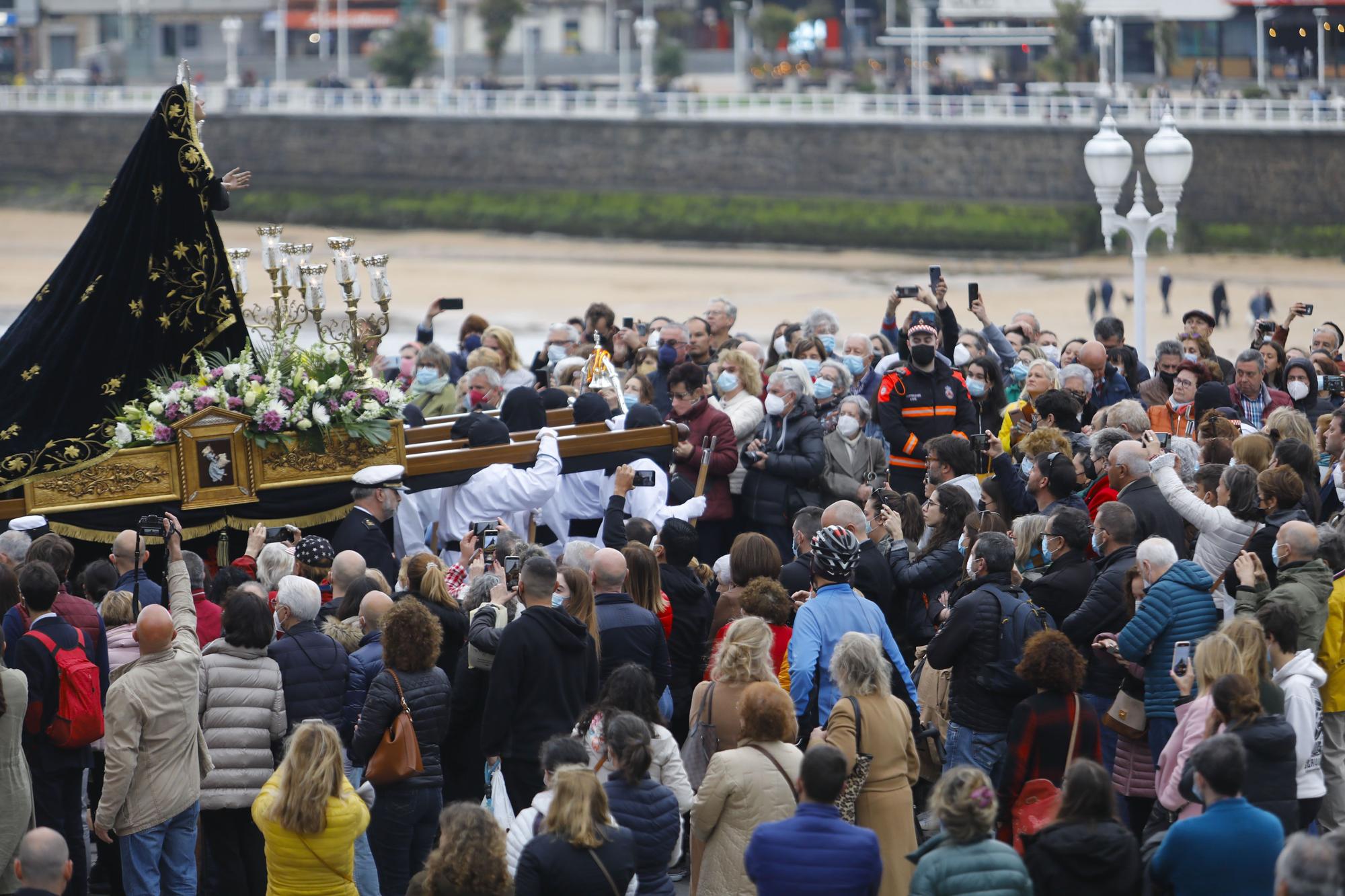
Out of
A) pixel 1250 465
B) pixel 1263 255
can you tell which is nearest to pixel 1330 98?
pixel 1263 255

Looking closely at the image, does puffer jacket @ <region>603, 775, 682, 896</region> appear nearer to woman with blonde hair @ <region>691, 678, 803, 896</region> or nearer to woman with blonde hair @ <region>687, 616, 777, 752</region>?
woman with blonde hair @ <region>691, 678, 803, 896</region>

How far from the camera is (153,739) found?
6.48 meters

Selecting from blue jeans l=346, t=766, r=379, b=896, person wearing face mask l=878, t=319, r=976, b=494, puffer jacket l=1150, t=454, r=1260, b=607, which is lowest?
blue jeans l=346, t=766, r=379, b=896

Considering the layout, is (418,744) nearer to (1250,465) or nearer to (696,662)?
(696,662)

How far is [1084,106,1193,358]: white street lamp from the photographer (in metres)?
13.3

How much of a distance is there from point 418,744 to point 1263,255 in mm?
35834

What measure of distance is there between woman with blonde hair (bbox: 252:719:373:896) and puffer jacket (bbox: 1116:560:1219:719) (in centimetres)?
305

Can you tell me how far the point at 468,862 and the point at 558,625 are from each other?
1.75 m

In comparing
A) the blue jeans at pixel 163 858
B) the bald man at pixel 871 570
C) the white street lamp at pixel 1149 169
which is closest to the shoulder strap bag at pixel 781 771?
the bald man at pixel 871 570

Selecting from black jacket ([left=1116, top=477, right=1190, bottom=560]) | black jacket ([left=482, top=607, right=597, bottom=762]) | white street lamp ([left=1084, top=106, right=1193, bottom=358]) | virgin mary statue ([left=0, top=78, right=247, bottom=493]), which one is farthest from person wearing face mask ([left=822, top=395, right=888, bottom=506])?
black jacket ([left=482, top=607, right=597, bottom=762])

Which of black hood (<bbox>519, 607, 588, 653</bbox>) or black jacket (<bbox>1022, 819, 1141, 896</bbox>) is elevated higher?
black hood (<bbox>519, 607, 588, 653</bbox>)

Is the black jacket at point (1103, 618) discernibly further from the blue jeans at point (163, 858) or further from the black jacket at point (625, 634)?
the blue jeans at point (163, 858)

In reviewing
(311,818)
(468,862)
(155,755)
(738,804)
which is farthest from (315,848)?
(738,804)

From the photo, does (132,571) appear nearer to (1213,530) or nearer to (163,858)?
(163,858)
